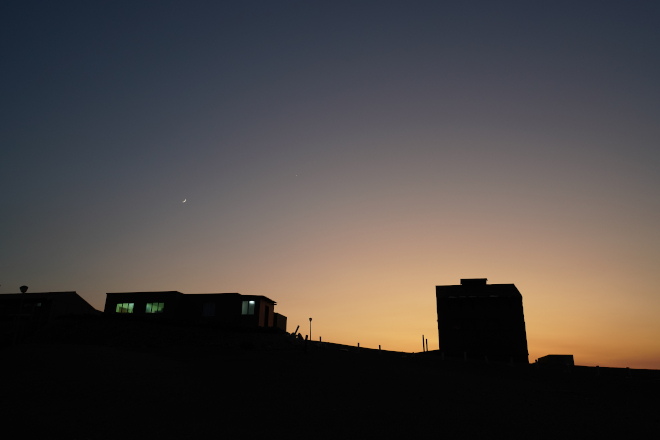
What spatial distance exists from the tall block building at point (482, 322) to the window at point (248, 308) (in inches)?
899

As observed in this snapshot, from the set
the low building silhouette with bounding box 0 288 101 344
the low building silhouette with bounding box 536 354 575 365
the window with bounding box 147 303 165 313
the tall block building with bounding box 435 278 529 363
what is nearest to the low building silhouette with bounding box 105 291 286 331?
the window with bounding box 147 303 165 313

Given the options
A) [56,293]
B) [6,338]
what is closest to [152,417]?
[6,338]

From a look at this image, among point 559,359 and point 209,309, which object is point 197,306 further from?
point 559,359

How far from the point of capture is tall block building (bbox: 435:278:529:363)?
171 ft

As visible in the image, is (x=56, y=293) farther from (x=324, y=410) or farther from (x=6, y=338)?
(x=324, y=410)

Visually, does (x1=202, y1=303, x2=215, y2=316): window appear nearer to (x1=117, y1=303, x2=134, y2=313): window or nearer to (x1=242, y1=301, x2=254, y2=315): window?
(x1=242, y1=301, x2=254, y2=315): window

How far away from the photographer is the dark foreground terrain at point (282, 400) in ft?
49.4

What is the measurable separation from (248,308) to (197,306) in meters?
6.25

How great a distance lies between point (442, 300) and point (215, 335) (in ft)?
95.4

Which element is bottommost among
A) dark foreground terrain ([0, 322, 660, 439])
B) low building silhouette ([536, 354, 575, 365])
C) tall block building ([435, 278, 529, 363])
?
dark foreground terrain ([0, 322, 660, 439])

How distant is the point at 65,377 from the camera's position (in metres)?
21.1

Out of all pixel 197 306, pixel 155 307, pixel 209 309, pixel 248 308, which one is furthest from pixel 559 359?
pixel 155 307

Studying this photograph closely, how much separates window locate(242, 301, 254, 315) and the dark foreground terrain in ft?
65.5

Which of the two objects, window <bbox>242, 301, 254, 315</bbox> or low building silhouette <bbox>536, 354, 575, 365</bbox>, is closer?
window <bbox>242, 301, 254, 315</bbox>
